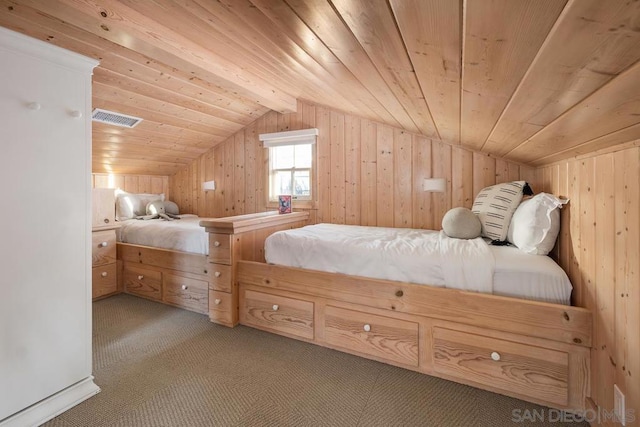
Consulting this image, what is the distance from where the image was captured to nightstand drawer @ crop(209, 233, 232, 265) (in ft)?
7.71

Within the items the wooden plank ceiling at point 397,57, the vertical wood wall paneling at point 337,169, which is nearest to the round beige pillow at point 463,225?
the wooden plank ceiling at point 397,57

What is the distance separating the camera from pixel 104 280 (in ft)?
9.87

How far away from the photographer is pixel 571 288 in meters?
1.48

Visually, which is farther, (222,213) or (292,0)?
(222,213)

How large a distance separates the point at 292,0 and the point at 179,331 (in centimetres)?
237

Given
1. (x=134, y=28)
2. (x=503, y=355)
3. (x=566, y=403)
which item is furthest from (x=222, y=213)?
(x=566, y=403)

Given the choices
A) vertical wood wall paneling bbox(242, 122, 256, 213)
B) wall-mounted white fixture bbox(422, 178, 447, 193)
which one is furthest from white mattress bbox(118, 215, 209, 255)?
wall-mounted white fixture bbox(422, 178, 447, 193)

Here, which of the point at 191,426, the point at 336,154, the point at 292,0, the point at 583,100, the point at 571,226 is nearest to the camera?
the point at 583,100

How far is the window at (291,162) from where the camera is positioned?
3.60 meters

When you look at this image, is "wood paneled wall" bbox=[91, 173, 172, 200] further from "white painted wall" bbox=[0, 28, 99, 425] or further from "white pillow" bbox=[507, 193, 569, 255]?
"white pillow" bbox=[507, 193, 569, 255]

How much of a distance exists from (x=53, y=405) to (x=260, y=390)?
101 cm

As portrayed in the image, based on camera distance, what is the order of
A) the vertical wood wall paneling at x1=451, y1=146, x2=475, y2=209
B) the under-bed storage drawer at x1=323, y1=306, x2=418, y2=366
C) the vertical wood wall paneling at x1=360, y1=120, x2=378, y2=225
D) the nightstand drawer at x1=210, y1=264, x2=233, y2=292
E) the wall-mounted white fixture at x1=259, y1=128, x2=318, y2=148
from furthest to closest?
the wall-mounted white fixture at x1=259, y1=128, x2=318, y2=148 < the vertical wood wall paneling at x1=360, y1=120, x2=378, y2=225 < the vertical wood wall paneling at x1=451, y1=146, x2=475, y2=209 < the nightstand drawer at x1=210, y1=264, x2=233, y2=292 < the under-bed storage drawer at x1=323, y1=306, x2=418, y2=366

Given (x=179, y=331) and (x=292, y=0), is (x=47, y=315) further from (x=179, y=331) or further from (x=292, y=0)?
(x=292, y=0)

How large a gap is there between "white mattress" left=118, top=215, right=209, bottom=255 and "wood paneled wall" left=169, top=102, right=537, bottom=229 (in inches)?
47.3
